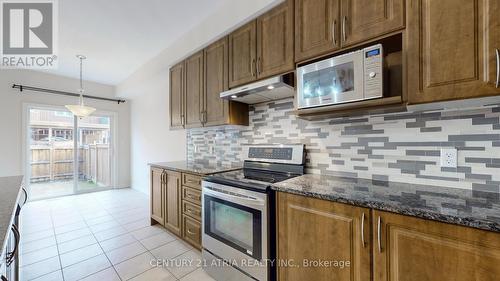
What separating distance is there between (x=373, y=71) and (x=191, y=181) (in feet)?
6.43

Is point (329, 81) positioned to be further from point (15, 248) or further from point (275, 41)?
point (15, 248)

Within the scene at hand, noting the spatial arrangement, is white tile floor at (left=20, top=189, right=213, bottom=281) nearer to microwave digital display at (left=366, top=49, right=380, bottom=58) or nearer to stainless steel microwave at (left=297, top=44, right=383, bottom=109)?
stainless steel microwave at (left=297, top=44, right=383, bottom=109)

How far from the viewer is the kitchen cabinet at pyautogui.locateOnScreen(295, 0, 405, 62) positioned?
4.25 ft

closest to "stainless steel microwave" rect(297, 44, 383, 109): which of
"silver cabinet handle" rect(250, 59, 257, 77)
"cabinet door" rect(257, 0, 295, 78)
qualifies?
"cabinet door" rect(257, 0, 295, 78)

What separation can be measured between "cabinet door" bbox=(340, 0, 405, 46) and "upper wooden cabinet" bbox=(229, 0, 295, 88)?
437mm

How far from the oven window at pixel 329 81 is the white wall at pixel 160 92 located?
2.64ft

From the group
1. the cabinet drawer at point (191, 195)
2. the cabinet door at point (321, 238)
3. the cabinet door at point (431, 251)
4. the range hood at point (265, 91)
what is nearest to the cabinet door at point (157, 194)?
the cabinet drawer at point (191, 195)

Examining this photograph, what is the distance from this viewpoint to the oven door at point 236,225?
1569 mm

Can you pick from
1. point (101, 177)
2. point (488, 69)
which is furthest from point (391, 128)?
point (101, 177)

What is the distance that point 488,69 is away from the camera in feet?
3.29

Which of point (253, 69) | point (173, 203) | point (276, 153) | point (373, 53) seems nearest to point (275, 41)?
point (253, 69)

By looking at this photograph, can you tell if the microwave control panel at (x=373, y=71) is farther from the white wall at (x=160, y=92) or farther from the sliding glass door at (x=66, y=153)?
the sliding glass door at (x=66, y=153)

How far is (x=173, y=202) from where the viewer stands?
2.65m

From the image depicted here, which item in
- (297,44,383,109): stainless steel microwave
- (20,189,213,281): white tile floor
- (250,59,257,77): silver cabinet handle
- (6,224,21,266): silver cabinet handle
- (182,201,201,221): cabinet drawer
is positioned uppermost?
(250,59,257,77): silver cabinet handle
